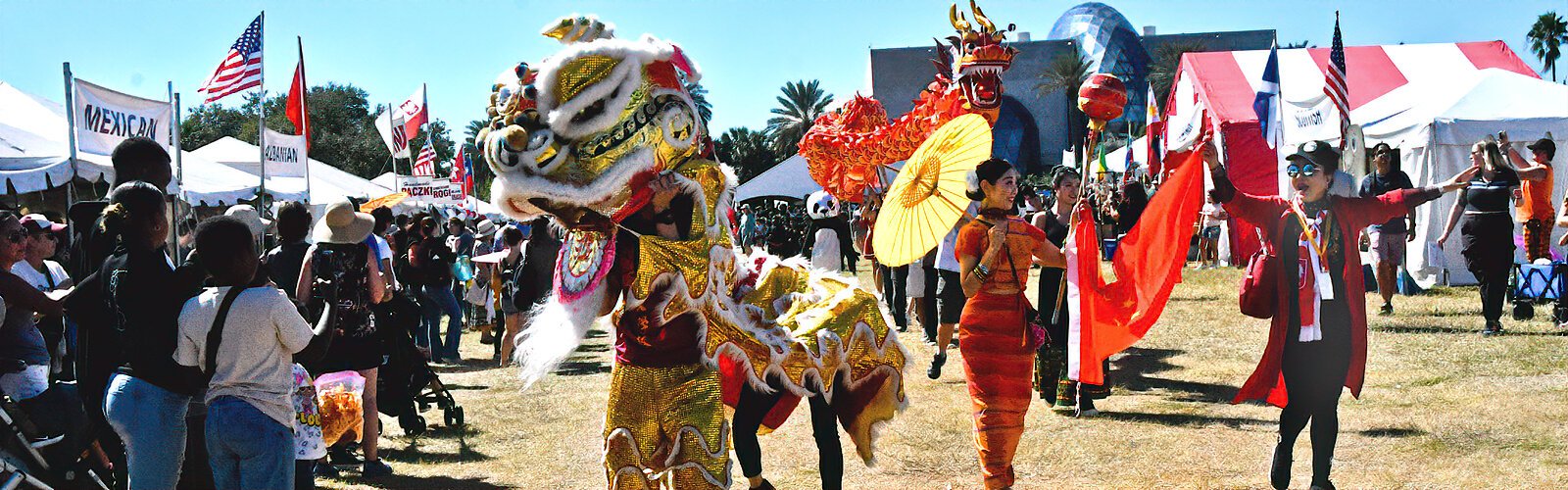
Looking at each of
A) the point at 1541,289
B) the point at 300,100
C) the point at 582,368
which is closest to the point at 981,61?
the point at 582,368

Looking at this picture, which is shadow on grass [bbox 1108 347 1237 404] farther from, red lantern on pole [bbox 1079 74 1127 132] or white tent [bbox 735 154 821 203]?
white tent [bbox 735 154 821 203]

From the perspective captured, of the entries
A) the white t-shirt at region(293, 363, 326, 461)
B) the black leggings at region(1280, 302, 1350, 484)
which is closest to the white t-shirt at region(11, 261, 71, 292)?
the white t-shirt at region(293, 363, 326, 461)

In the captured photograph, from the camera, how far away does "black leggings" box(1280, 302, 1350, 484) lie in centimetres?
528

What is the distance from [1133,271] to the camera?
602 centimetres

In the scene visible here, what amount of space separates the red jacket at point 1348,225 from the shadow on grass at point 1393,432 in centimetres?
181

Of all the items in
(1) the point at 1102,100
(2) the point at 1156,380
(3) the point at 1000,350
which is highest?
(1) the point at 1102,100

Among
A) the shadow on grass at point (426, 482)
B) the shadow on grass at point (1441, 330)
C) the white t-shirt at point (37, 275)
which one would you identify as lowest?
the shadow on grass at point (426, 482)

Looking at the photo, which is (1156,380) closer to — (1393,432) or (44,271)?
(1393,432)

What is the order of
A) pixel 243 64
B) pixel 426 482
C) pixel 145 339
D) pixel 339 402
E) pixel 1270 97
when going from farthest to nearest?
1. pixel 243 64
2. pixel 1270 97
3. pixel 426 482
4. pixel 339 402
5. pixel 145 339

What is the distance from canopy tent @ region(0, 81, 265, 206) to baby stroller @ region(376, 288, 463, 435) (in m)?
4.11

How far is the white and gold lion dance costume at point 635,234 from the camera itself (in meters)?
4.19

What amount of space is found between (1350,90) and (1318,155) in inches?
494

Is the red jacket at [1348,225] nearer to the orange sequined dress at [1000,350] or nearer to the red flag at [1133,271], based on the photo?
the red flag at [1133,271]

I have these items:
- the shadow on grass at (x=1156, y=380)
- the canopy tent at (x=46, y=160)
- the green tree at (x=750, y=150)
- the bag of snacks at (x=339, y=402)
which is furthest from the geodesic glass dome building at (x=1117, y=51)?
the bag of snacks at (x=339, y=402)
